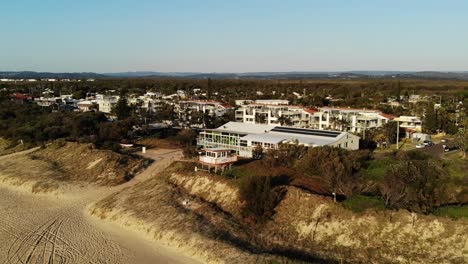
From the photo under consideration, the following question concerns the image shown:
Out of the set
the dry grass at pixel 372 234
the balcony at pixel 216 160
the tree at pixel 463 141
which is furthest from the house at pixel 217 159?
the tree at pixel 463 141

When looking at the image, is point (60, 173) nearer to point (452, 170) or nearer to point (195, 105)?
point (452, 170)

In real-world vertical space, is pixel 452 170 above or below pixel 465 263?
above

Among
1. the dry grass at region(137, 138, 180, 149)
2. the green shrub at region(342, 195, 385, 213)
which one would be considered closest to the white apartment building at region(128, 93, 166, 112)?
the dry grass at region(137, 138, 180, 149)

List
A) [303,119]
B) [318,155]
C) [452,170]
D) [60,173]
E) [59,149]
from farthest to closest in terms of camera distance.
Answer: [303,119] → [59,149] → [60,173] → [318,155] → [452,170]

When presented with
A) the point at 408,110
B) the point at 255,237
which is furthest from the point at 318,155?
the point at 408,110

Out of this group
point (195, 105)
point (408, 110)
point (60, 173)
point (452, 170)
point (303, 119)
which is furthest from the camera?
point (195, 105)

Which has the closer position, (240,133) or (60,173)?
(60,173)

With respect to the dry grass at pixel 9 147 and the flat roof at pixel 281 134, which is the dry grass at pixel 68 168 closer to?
the dry grass at pixel 9 147
